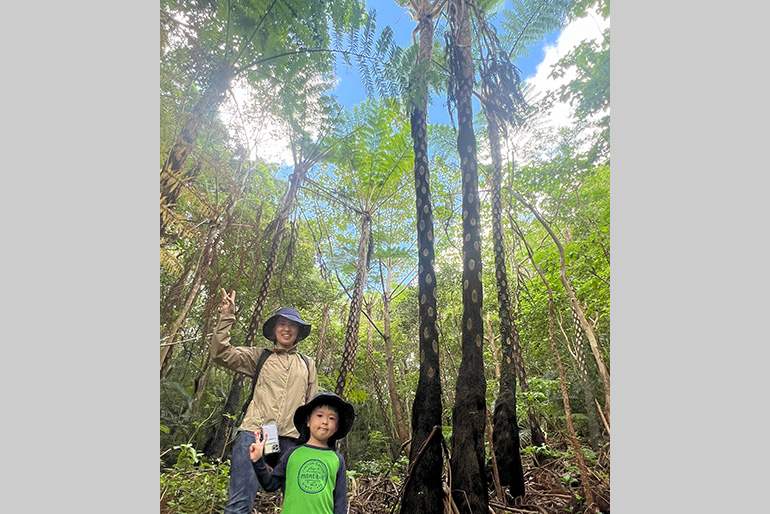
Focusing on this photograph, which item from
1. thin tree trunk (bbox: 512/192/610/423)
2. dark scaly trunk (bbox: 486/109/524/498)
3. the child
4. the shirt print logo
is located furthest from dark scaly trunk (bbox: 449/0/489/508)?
the shirt print logo

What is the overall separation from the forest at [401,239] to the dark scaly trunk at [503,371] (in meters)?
0.01

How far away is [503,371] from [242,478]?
1.87m

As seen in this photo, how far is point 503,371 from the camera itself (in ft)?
10.3

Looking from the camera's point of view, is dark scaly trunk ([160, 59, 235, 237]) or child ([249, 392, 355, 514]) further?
dark scaly trunk ([160, 59, 235, 237])

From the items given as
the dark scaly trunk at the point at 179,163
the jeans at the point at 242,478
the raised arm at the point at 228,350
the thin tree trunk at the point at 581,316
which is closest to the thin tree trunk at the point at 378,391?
the jeans at the point at 242,478

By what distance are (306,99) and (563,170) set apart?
213 cm

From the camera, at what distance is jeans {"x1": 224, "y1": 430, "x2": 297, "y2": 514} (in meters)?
2.29

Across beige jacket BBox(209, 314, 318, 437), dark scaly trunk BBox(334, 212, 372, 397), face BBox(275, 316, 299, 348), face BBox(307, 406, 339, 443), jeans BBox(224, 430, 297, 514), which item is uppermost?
dark scaly trunk BBox(334, 212, 372, 397)

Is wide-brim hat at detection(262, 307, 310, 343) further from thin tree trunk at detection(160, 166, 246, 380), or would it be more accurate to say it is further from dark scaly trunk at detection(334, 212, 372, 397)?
thin tree trunk at detection(160, 166, 246, 380)

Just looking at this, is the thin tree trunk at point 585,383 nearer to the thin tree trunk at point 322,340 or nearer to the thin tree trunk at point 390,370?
the thin tree trunk at point 390,370

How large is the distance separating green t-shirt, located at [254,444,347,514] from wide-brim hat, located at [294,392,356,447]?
4.3 inches

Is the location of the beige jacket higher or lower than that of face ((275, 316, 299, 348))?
lower

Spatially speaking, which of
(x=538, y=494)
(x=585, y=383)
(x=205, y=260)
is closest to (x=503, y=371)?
(x=585, y=383)

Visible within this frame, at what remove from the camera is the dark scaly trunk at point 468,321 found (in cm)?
283
